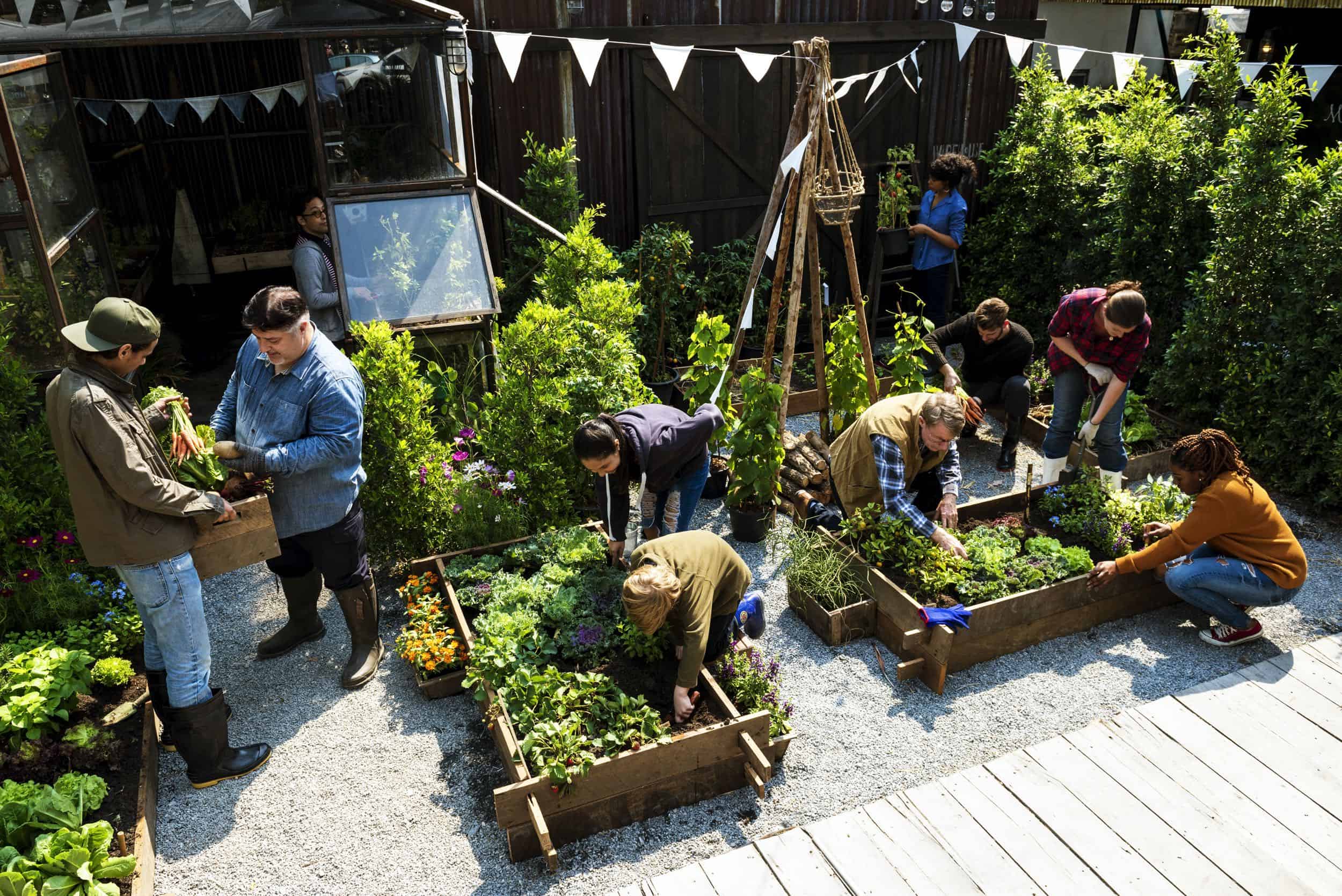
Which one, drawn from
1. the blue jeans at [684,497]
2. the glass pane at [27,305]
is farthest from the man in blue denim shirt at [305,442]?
the blue jeans at [684,497]

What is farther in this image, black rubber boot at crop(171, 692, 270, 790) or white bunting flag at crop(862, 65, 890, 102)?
white bunting flag at crop(862, 65, 890, 102)

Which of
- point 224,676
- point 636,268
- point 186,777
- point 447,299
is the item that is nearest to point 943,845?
point 186,777

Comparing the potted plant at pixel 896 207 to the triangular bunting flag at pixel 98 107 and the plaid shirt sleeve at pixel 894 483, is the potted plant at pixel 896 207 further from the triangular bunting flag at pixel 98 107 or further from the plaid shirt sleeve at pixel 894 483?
the triangular bunting flag at pixel 98 107

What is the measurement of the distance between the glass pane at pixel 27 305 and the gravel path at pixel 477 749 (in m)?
1.67

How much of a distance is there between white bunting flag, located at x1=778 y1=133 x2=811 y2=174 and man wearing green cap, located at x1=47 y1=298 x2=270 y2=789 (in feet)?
12.5

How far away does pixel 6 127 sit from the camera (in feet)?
15.6

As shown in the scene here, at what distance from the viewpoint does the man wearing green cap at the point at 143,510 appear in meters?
3.70

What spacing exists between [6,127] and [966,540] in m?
5.71

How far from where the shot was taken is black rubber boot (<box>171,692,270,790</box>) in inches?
162

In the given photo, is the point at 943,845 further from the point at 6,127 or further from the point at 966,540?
the point at 6,127

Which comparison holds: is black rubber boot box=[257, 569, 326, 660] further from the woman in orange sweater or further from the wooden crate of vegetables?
the woman in orange sweater

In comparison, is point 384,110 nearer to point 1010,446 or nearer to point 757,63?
point 757,63

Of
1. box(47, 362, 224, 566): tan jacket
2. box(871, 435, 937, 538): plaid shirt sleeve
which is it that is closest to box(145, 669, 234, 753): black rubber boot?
box(47, 362, 224, 566): tan jacket

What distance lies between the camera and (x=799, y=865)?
3.66 meters
